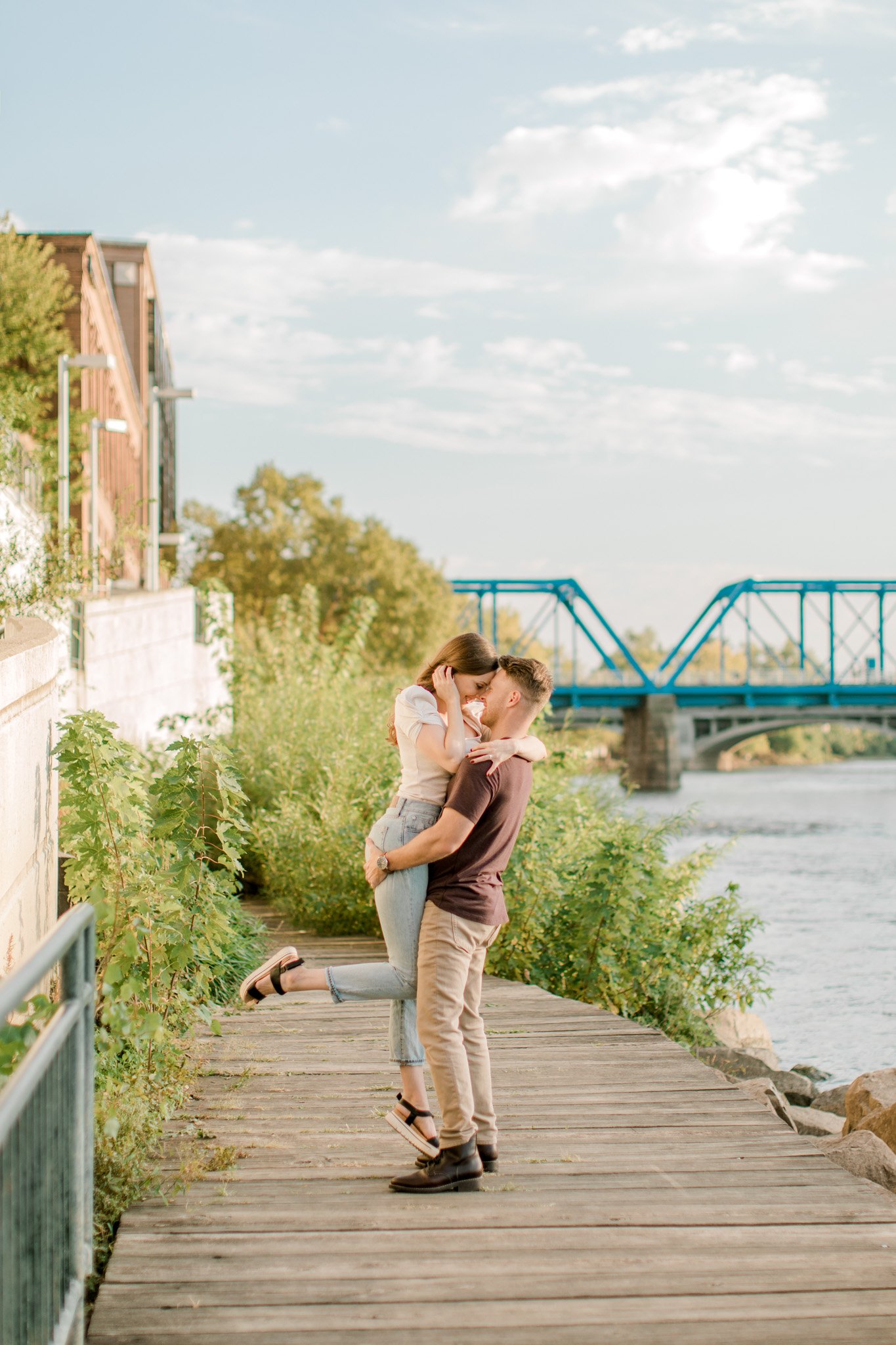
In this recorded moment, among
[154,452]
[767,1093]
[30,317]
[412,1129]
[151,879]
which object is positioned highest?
[30,317]

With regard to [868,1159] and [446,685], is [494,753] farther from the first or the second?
[868,1159]

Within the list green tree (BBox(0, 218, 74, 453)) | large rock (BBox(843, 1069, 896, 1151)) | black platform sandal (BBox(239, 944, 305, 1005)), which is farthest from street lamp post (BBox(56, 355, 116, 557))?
black platform sandal (BBox(239, 944, 305, 1005))

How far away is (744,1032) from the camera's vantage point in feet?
38.4

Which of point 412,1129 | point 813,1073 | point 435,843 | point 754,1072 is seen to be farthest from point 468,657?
point 813,1073

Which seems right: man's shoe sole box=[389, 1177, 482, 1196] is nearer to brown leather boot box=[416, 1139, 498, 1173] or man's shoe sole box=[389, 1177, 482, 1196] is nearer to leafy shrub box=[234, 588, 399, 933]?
brown leather boot box=[416, 1139, 498, 1173]

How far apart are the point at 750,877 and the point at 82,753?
22.9m

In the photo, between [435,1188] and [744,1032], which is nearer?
[435,1188]

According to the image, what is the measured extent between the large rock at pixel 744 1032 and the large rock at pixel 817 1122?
1.76 metres

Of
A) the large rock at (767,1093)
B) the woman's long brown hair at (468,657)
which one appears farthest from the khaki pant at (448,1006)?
the large rock at (767,1093)

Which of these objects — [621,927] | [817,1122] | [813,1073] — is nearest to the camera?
[817,1122]

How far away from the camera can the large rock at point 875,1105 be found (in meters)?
6.76

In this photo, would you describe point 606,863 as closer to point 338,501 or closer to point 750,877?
point 750,877

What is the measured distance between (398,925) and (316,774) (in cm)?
820

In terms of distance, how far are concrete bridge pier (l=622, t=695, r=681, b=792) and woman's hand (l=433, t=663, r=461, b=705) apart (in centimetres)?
5694
